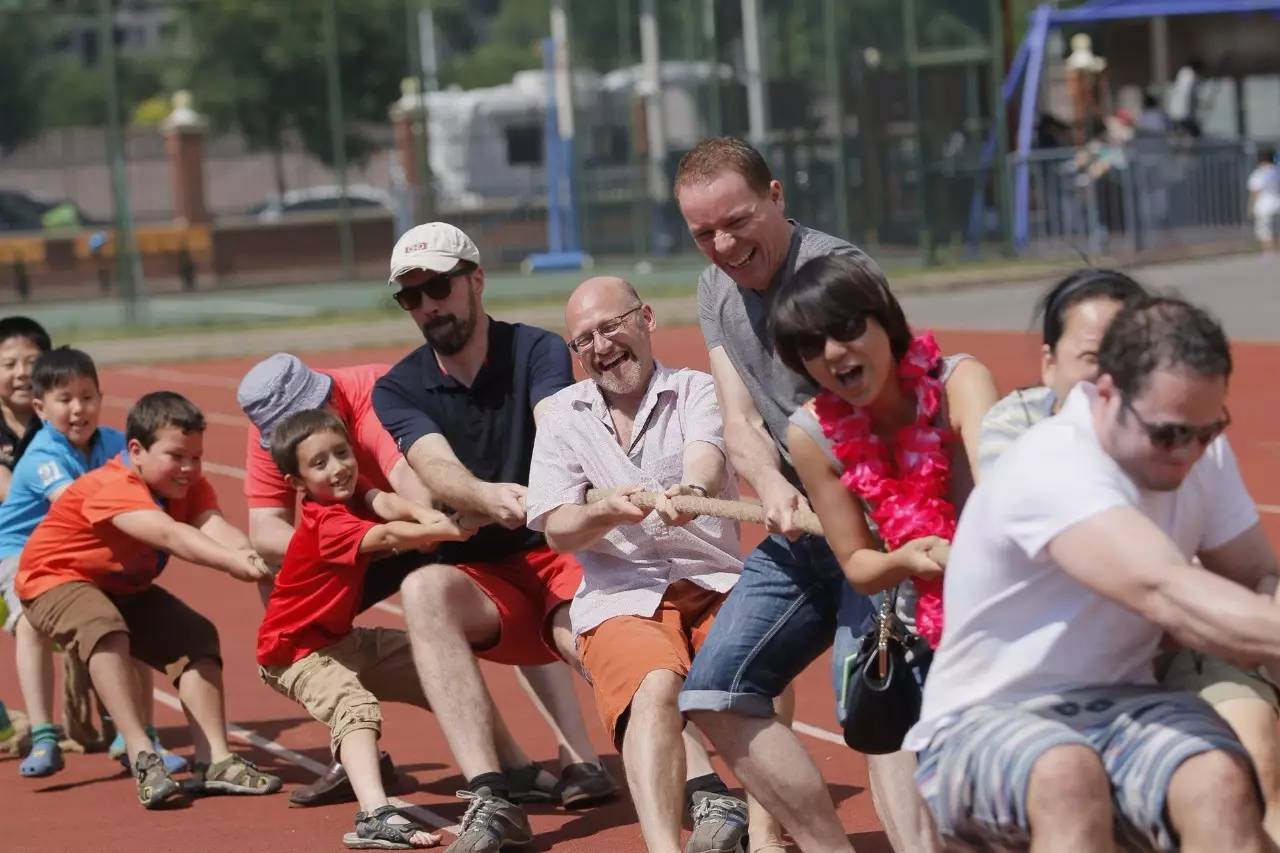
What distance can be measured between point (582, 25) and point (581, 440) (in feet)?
83.4

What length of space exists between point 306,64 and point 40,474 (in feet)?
70.8

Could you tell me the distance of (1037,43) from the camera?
30.4 metres

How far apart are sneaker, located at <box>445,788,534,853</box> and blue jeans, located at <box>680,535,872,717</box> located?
3.22ft

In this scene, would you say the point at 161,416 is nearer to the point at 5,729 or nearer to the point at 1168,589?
the point at 5,729

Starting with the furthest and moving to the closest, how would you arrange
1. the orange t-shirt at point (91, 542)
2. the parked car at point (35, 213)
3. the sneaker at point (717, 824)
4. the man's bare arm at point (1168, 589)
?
the parked car at point (35, 213), the orange t-shirt at point (91, 542), the sneaker at point (717, 824), the man's bare arm at point (1168, 589)

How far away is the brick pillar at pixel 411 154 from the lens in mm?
28562

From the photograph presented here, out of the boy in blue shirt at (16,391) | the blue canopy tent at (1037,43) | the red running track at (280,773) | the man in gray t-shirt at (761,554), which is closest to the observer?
the man in gray t-shirt at (761,554)

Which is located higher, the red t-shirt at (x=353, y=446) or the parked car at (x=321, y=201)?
the parked car at (x=321, y=201)

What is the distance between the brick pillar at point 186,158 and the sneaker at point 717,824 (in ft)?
81.1

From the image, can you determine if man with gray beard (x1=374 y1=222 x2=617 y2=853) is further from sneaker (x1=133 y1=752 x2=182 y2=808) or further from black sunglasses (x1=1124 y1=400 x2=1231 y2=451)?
black sunglasses (x1=1124 y1=400 x2=1231 y2=451)

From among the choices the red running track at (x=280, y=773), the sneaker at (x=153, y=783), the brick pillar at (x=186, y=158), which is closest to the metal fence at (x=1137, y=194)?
the brick pillar at (x=186, y=158)

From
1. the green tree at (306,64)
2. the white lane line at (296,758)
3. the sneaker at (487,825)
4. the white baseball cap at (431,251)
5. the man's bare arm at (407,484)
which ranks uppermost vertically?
the green tree at (306,64)

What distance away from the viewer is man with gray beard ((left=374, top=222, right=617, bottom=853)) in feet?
20.8

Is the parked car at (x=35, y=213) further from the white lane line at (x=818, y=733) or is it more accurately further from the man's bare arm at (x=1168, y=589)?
the man's bare arm at (x=1168, y=589)
